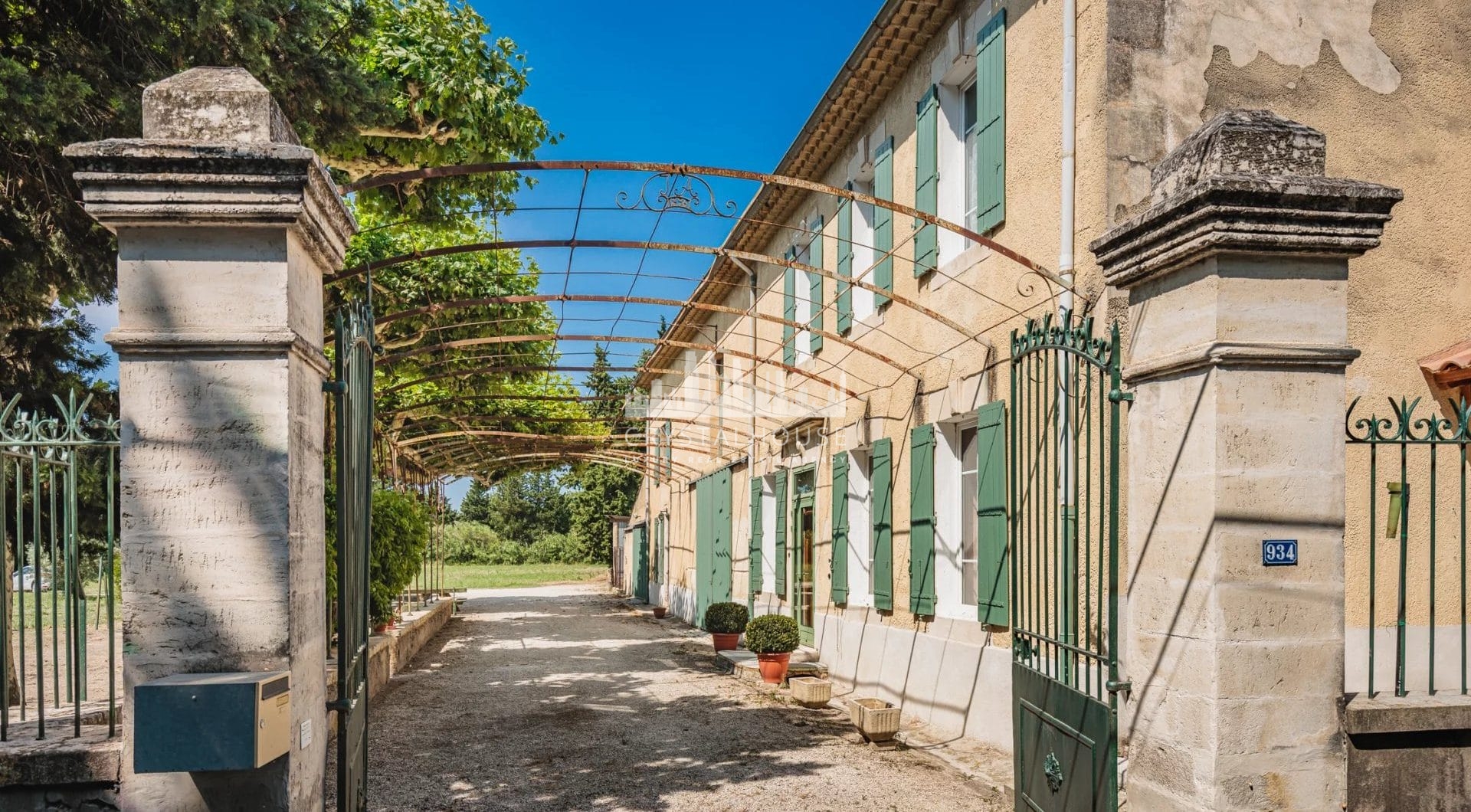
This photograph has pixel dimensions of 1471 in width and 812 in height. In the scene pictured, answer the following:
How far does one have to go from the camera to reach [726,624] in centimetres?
1427

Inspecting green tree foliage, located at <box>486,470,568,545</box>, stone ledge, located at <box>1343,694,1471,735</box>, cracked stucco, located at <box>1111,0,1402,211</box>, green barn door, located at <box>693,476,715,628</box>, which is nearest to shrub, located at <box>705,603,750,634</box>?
green barn door, located at <box>693,476,715,628</box>

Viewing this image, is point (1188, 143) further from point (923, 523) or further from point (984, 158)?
point (923, 523)

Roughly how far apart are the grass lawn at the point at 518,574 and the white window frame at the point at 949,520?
98.0 ft

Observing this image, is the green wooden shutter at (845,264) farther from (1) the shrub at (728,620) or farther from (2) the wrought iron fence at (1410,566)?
(2) the wrought iron fence at (1410,566)

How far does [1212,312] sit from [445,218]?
796 centimetres

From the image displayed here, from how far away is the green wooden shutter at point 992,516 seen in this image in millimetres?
7555

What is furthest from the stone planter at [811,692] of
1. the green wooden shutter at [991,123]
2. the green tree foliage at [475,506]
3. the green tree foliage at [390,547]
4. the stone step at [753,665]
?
the green tree foliage at [475,506]

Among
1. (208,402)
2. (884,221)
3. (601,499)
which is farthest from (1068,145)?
(601,499)

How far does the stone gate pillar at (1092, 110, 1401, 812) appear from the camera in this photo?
11.7ft

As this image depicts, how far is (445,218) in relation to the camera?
10.2 metres

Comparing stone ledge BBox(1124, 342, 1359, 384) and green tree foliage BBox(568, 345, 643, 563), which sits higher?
stone ledge BBox(1124, 342, 1359, 384)

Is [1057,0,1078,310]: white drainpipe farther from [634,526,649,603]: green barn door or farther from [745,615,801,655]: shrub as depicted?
[634,526,649,603]: green barn door

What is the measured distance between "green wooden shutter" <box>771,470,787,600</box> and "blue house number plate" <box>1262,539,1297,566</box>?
34.1ft

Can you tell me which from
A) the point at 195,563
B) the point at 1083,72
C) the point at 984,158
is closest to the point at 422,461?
the point at 984,158
